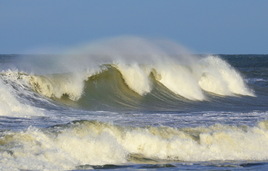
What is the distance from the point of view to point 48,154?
14.0 meters

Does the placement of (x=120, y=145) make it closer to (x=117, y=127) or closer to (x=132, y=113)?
(x=117, y=127)

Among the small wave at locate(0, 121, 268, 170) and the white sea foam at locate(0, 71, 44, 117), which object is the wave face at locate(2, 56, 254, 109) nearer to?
the white sea foam at locate(0, 71, 44, 117)

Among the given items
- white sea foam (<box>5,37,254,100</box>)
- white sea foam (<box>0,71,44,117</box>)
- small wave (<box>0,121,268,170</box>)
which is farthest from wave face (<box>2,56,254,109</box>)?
small wave (<box>0,121,268,170</box>)

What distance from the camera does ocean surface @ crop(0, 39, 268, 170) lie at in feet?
48.8

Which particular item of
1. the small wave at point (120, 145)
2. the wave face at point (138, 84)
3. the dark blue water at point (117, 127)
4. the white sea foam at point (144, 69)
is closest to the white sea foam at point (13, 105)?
the dark blue water at point (117, 127)

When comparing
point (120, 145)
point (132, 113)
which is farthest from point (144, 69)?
point (120, 145)

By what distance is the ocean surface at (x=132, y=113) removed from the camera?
14.9 m

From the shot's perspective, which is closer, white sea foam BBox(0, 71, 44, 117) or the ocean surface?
the ocean surface

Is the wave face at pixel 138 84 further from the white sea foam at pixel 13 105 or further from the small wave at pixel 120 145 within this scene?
the small wave at pixel 120 145

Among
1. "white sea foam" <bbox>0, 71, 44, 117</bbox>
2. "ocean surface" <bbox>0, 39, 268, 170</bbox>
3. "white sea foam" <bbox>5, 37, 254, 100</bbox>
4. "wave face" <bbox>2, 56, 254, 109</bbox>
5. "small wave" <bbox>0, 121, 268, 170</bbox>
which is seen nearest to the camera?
"small wave" <bbox>0, 121, 268, 170</bbox>

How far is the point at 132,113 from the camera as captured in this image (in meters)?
23.5

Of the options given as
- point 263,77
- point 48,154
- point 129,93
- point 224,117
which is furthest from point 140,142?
point 263,77

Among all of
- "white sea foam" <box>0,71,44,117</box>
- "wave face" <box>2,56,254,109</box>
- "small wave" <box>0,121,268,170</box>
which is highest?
"wave face" <box>2,56,254,109</box>

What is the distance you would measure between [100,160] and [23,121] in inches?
189
